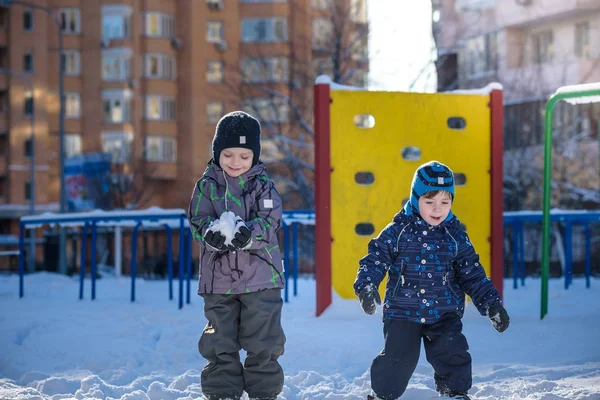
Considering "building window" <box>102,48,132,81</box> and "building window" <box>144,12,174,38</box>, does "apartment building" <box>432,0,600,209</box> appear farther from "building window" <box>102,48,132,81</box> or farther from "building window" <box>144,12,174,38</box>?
"building window" <box>102,48,132,81</box>

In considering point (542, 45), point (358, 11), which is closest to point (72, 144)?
point (542, 45)

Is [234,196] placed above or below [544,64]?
below

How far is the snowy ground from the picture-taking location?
16.8 feet

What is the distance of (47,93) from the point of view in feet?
141

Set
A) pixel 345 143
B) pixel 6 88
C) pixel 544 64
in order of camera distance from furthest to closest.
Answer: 1. pixel 6 88
2. pixel 544 64
3. pixel 345 143

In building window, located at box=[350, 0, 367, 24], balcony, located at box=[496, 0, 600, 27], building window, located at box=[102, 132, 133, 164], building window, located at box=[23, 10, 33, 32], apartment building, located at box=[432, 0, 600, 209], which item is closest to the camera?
building window, located at box=[350, 0, 367, 24]

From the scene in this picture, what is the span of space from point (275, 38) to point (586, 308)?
35.7 metres

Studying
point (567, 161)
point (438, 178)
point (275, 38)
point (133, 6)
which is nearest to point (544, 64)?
point (567, 161)

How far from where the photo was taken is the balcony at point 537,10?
3069cm

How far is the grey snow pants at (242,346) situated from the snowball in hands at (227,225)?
1.19 ft

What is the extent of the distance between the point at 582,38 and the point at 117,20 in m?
22.3

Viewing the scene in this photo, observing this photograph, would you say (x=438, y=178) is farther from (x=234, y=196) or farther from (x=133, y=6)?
(x=133, y=6)

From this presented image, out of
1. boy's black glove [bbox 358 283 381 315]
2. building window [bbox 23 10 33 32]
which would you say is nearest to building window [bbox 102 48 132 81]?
building window [bbox 23 10 33 32]

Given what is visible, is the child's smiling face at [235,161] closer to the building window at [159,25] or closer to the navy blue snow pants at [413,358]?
the navy blue snow pants at [413,358]
